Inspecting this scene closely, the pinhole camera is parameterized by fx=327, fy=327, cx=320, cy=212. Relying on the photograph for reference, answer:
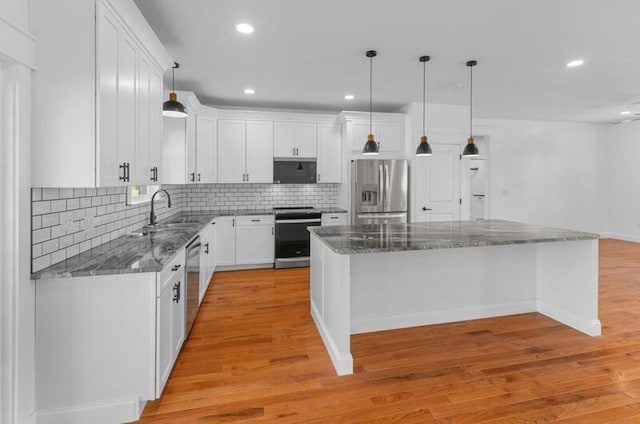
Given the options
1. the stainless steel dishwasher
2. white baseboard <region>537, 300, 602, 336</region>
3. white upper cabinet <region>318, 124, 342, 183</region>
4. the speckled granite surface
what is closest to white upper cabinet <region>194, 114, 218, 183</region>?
white upper cabinet <region>318, 124, 342, 183</region>

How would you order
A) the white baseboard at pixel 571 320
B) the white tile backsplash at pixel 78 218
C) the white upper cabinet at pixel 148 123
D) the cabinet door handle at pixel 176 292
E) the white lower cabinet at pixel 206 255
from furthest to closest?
the white lower cabinet at pixel 206 255 < the white baseboard at pixel 571 320 < the white upper cabinet at pixel 148 123 < the cabinet door handle at pixel 176 292 < the white tile backsplash at pixel 78 218

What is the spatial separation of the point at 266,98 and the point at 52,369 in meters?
4.14

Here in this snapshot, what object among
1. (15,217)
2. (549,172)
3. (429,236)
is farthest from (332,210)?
(549,172)

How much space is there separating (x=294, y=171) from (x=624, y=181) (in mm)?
7306

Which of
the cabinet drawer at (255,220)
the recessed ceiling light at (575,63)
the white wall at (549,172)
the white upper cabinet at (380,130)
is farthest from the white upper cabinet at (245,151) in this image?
the white wall at (549,172)

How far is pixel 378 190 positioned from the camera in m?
5.12

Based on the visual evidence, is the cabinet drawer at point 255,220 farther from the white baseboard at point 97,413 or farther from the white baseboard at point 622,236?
the white baseboard at point 622,236

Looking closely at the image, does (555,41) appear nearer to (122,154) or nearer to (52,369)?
(122,154)

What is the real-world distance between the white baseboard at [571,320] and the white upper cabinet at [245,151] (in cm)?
395

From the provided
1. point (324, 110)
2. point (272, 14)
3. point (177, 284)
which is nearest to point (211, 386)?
point (177, 284)

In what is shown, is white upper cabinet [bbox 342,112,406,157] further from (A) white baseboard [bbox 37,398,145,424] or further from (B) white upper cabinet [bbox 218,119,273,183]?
(A) white baseboard [bbox 37,398,145,424]

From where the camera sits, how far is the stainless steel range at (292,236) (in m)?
5.06

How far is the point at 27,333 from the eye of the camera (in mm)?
1666

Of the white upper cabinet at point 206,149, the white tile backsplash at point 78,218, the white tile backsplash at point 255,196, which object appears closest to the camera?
the white tile backsplash at point 78,218
